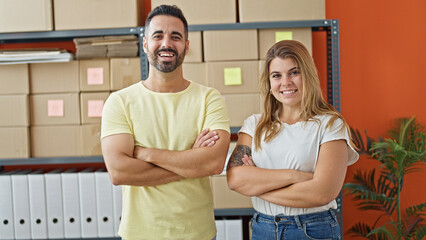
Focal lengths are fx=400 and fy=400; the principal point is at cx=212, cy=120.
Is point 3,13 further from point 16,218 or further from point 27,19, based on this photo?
point 16,218

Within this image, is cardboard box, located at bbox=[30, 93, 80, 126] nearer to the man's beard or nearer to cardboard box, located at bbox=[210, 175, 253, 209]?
cardboard box, located at bbox=[210, 175, 253, 209]

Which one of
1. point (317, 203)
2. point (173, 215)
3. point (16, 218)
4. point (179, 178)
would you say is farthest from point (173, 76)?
point (16, 218)

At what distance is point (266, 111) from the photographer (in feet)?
4.85

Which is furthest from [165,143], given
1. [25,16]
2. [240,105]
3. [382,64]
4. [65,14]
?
[382,64]

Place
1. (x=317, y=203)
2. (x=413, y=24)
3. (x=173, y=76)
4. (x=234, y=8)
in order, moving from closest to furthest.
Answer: (x=317, y=203), (x=173, y=76), (x=234, y=8), (x=413, y=24)

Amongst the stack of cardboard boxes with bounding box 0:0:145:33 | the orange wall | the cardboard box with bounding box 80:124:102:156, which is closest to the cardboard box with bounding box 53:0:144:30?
the stack of cardboard boxes with bounding box 0:0:145:33

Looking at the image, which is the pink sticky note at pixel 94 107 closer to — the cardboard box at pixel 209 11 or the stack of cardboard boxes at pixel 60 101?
the stack of cardboard boxes at pixel 60 101

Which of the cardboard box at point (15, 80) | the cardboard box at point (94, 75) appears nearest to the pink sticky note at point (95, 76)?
the cardboard box at point (94, 75)

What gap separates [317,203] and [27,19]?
1.90 meters

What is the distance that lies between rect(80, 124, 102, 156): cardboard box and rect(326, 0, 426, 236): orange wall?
162 centimetres

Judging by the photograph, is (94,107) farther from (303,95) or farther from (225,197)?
(303,95)

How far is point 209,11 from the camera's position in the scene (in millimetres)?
2215

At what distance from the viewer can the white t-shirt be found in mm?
1343

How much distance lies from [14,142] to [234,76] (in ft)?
4.34
